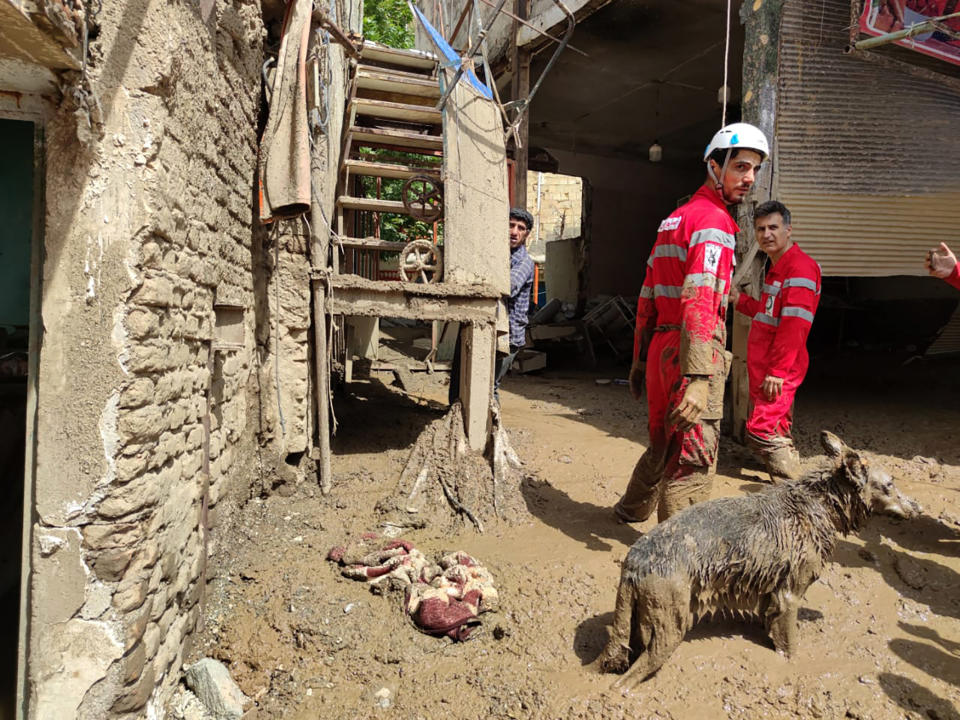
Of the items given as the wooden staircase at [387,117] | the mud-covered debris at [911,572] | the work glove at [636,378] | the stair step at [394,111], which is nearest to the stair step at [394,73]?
the wooden staircase at [387,117]

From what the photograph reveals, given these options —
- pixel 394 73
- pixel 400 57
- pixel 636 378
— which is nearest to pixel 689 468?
pixel 636 378

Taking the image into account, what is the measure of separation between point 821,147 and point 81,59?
221 inches

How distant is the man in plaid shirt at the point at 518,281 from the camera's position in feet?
18.3

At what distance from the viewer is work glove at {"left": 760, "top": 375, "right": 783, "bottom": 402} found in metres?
4.49

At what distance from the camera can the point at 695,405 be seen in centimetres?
312

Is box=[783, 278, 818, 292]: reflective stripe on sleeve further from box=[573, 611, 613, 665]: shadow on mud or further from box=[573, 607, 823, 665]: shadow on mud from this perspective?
box=[573, 611, 613, 665]: shadow on mud

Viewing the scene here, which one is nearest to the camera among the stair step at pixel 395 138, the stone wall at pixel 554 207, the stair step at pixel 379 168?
the stair step at pixel 379 168

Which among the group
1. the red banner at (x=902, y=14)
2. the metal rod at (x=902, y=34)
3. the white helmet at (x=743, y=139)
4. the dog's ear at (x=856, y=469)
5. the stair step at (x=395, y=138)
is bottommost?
the dog's ear at (x=856, y=469)

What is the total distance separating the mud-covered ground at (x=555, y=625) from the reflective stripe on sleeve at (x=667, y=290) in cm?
163

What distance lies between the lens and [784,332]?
14.8ft

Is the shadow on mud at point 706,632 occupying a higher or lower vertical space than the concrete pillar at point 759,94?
lower

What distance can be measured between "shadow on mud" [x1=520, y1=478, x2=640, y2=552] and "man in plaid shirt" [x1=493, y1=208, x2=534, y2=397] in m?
1.20

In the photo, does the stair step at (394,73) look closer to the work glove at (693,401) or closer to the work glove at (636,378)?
the work glove at (636,378)

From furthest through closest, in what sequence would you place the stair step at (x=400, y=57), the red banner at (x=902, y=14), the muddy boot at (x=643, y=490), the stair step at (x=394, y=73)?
the stair step at (x=400, y=57) → the stair step at (x=394, y=73) → the red banner at (x=902, y=14) → the muddy boot at (x=643, y=490)
